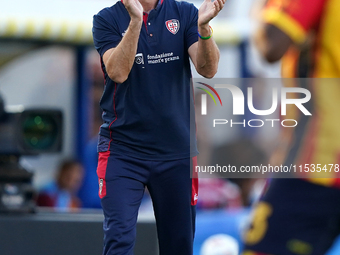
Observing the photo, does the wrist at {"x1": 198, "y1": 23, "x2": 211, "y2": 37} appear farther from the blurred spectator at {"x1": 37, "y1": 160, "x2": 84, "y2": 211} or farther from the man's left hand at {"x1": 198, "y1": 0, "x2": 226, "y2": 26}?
the blurred spectator at {"x1": 37, "y1": 160, "x2": 84, "y2": 211}

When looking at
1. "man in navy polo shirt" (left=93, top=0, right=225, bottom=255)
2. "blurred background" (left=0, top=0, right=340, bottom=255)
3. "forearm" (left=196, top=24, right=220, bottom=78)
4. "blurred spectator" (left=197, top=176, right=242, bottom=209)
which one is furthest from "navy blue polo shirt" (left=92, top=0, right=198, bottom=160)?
"blurred spectator" (left=197, top=176, right=242, bottom=209)

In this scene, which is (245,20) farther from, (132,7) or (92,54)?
(132,7)

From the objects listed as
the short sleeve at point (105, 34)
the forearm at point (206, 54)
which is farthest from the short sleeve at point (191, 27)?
the short sleeve at point (105, 34)

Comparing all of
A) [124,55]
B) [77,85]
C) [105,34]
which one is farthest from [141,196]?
[77,85]

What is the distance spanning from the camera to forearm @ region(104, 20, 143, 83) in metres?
2.73

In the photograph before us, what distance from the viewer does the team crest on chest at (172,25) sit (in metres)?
3.00

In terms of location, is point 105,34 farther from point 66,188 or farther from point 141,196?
point 66,188

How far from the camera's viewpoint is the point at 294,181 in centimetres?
225

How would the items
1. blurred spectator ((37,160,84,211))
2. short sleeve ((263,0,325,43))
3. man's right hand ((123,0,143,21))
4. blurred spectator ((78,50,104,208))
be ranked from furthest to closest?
blurred spectator ((78,50,104,208))
blurred spectator ((37,160,84,211))
man's right hand ((123,0,143,21))
short sleeve ((263,0,325,43))

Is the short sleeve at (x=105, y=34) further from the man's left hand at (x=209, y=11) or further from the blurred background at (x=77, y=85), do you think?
the blurred background at (x=77, y=85)

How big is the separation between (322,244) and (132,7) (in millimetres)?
1346

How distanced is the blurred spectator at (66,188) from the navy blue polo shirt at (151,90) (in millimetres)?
3285

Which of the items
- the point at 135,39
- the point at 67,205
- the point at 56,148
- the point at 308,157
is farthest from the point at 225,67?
the point at 308,157

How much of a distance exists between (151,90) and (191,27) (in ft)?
1.33
